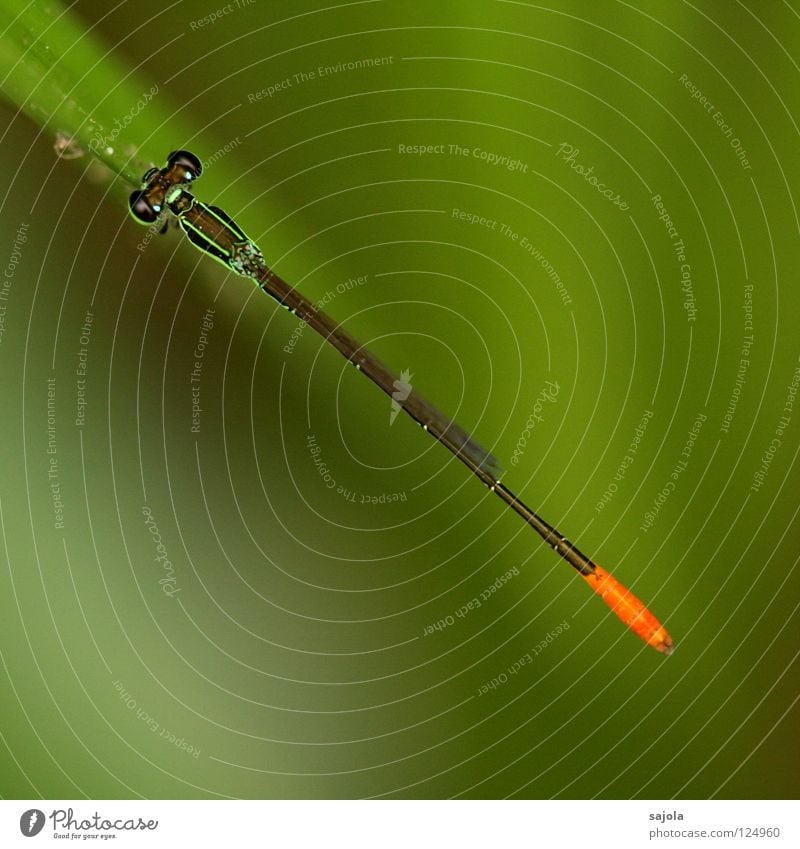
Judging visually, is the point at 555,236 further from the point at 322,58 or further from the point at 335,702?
the point at 335,702

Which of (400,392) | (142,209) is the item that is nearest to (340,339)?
(400,392)

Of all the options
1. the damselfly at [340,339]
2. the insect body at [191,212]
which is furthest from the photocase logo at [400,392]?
the insect body at [191,212]

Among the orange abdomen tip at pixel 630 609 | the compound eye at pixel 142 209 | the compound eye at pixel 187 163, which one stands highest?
the compound eye at pixel 187 163

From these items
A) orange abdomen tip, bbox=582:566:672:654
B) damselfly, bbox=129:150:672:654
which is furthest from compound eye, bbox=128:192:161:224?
orange abdomen tip, bbox=582:566:672:654

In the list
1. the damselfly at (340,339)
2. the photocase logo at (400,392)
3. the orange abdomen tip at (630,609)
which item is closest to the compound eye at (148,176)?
the damselfly at (340,339)
